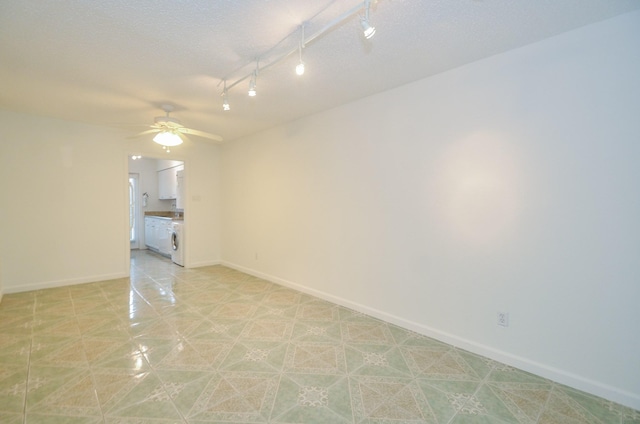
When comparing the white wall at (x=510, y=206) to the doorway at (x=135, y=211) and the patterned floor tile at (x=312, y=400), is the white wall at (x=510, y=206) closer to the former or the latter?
the patterned floor tile at (x=312, y=400)

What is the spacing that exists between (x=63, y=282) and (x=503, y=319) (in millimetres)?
5769

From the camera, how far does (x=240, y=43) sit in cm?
221

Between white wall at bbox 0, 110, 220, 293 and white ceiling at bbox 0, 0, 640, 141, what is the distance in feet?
2.94

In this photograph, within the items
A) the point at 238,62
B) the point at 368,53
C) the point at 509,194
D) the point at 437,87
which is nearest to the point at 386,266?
the point at 509,194

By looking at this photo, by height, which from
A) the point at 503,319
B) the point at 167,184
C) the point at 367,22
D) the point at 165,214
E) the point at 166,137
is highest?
the point at 367,22

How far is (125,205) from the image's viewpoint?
188 inches

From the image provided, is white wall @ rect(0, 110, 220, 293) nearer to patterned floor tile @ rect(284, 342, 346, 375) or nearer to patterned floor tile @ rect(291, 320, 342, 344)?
patterned floor tile @ rect(291, 320, 342, 344)

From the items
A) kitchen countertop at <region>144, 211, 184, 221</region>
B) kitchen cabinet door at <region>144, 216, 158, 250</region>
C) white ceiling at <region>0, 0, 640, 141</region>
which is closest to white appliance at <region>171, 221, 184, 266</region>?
kitchen cabinet door at <region>144, 216, 158, 250</region>

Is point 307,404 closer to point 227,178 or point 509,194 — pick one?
point 509,194

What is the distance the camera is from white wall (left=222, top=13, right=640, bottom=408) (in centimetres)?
187

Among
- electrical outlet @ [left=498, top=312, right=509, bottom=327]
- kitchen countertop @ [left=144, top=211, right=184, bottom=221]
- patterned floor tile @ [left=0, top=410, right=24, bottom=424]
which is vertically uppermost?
kitchen countertop @ [left=144, top=211, right=184, bottom=221]

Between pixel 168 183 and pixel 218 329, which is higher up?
pixel 168 183

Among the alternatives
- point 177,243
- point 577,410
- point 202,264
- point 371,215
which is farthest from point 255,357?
point 177,243

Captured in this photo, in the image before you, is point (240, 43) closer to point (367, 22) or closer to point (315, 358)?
point (367, 22)
